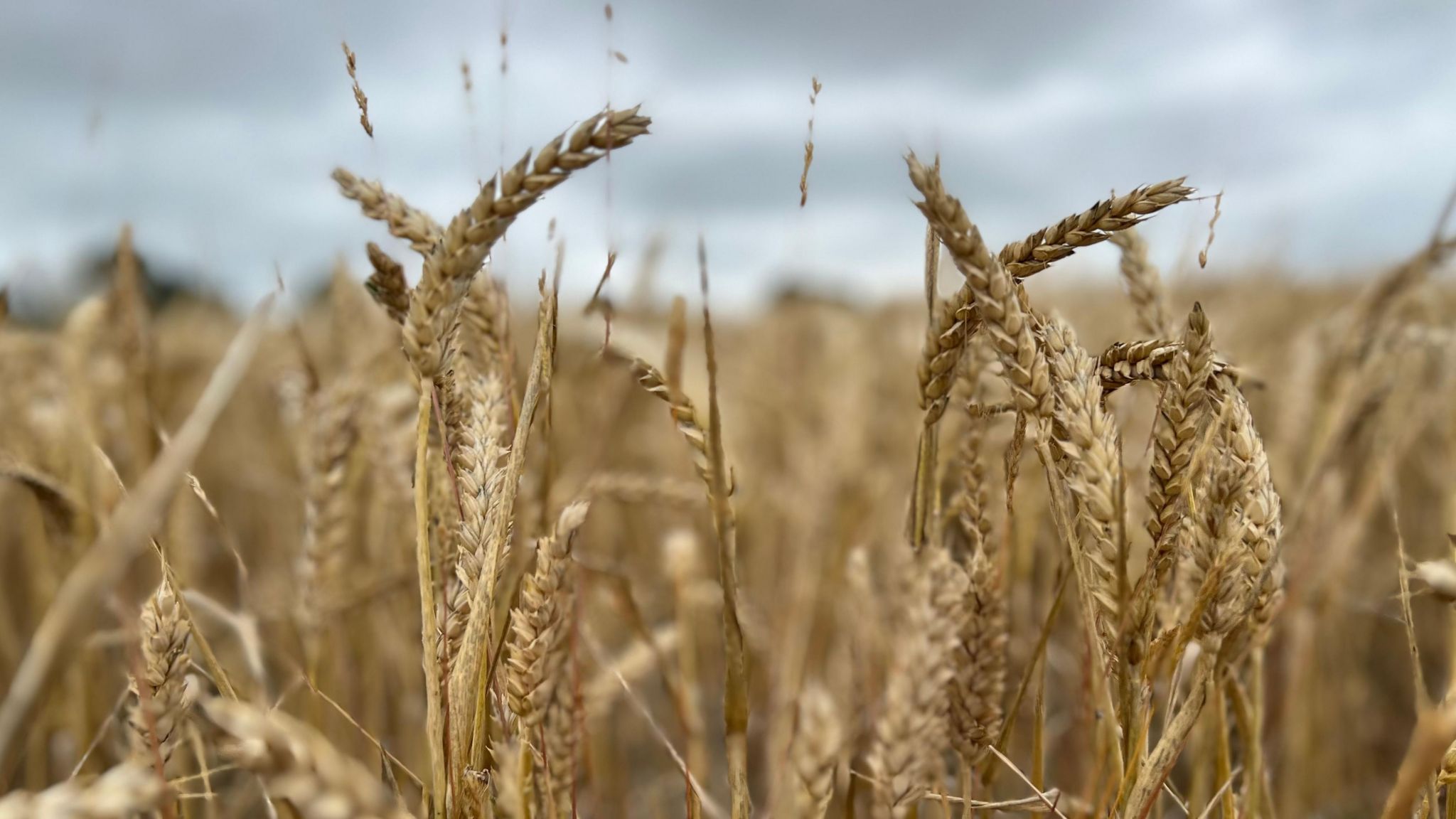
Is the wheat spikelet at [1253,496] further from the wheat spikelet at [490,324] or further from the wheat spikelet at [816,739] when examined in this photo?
the wheat spikelet at [490,324]

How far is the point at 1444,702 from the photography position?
69 cm

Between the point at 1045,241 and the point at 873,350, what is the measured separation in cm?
484

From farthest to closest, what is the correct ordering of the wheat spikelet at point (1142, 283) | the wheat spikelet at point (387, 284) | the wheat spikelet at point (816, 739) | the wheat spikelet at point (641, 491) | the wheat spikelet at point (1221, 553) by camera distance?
the wheat spikelet at point (641, 491) → the wheat spikelet at point (1142, 283) → the wheat spikelet at point (387, 284) → the wheat spikelet at point (1221, 553) → the wheat spikelet at point (816, 739)

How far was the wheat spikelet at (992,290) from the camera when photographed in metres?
0.55

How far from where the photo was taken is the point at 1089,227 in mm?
602

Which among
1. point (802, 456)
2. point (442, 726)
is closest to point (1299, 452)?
point (802, 456)

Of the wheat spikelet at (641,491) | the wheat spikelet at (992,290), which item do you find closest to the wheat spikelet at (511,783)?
the wheat spikelet at (992,290)

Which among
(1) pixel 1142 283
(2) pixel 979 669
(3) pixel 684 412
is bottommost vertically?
(2) pixel 979 669

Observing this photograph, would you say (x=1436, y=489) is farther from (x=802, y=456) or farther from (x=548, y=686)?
(x=548, y=686)

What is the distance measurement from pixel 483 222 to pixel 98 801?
0.37m

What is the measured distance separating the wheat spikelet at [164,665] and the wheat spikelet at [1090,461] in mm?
665

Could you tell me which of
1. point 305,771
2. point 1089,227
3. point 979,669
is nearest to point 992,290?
point 1089,227

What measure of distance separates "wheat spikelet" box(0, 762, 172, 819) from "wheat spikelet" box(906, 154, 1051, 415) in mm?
525

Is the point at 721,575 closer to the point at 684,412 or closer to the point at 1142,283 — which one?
the point at 684,412
